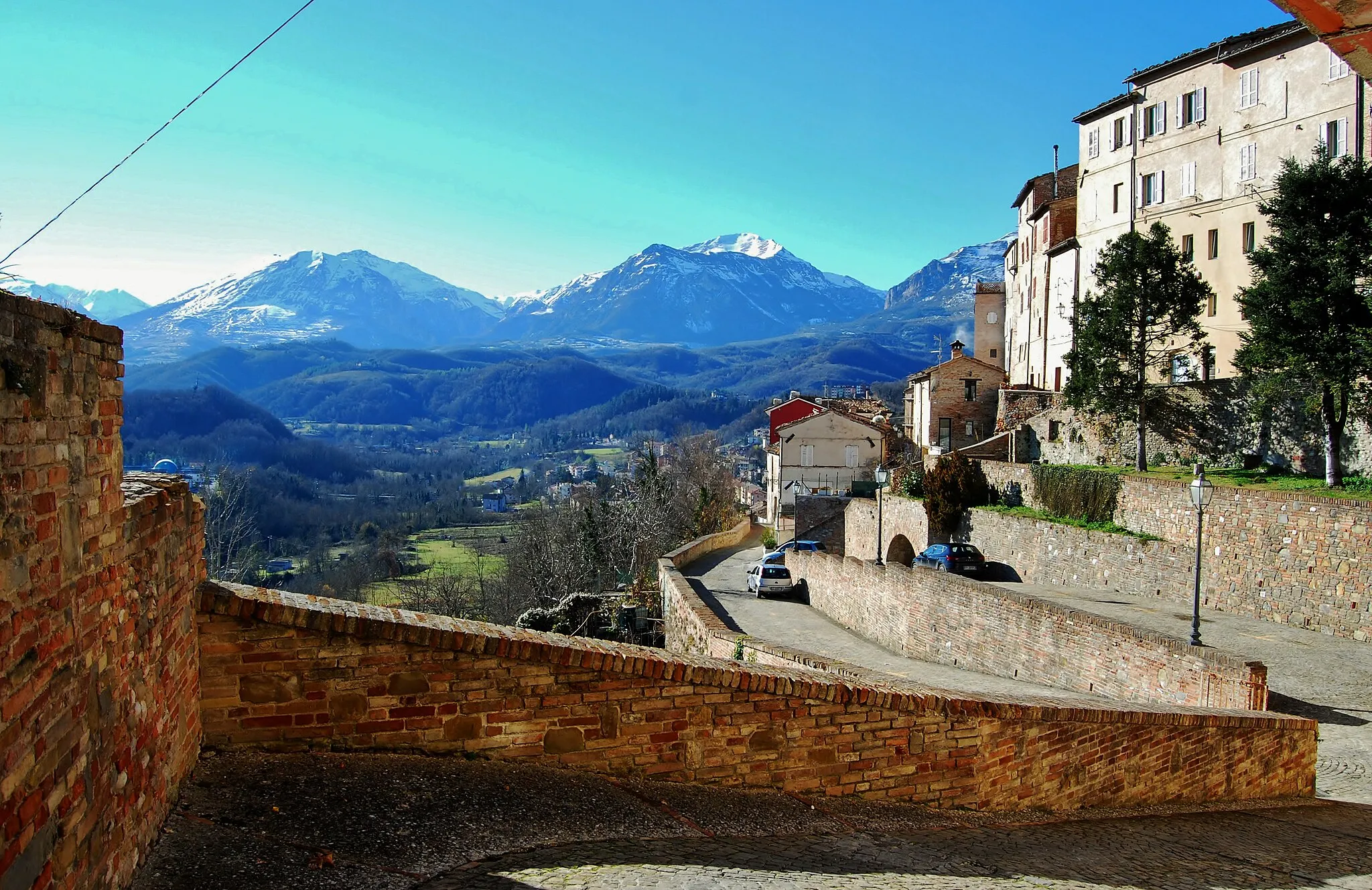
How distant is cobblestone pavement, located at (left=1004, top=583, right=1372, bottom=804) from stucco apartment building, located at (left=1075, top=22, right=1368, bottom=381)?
15590 mm

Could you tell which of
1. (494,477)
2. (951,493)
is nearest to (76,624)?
(951,493)

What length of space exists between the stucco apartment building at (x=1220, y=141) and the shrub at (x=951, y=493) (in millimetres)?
8106

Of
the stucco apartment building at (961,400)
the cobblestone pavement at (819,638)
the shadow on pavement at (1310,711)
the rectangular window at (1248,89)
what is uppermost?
the rectangular window at (1248,89)

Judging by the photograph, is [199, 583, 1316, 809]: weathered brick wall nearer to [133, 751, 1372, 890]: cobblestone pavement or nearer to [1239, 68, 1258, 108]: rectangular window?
[133, 751, 1372, 890]: cobblestone pavement

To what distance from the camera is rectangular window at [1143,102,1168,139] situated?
40188 mm

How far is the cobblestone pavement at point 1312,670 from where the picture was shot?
11.7 metres

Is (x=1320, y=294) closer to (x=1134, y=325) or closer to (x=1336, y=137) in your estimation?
(x=1134, y=325)

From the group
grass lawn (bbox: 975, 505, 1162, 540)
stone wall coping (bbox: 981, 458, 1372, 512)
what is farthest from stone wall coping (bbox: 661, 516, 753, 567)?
stone wall coping (bbox: 981, 458, 1372, 512)

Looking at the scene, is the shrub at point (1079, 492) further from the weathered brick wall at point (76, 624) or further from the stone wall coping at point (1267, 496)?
the weathered brick wall at point (76, 624)

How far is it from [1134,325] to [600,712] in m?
30.3

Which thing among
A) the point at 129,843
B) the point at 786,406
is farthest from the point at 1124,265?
the point at 786,406

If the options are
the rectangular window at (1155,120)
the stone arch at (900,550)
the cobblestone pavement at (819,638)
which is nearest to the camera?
the cobblestone pavement at (819,638)

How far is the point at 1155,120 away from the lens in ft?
133

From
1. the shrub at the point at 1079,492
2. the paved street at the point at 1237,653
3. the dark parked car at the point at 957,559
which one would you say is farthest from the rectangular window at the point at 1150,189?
the paved street at the point at 1237,653
